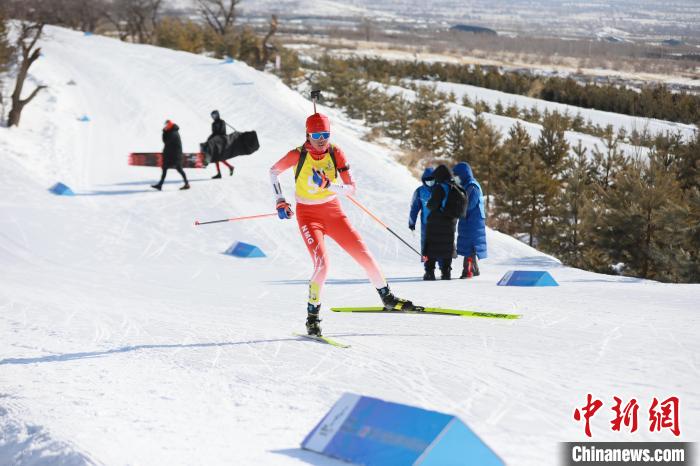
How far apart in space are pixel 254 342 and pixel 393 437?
279 centimetres

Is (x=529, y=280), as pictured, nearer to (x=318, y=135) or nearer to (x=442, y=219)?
(x=442, y=219)

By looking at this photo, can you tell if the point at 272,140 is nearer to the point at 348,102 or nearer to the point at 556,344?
the point at 556,344

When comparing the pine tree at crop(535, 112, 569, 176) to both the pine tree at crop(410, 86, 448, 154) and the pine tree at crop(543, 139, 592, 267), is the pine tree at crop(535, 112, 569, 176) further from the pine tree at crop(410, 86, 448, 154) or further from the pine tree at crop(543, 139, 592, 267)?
the pine tree at crop(543, 139, 592, 267)

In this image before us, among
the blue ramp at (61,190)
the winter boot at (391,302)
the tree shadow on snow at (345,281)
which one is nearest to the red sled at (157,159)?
the blue ramp at (61,190)

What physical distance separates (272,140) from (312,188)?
16.3 m

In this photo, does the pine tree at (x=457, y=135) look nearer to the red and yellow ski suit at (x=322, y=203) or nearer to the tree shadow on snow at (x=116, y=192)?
the tree shadow on snow at (x=116, y=192)

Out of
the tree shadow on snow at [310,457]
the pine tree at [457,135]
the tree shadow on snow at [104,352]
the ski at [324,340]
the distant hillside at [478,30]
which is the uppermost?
the distant hillside at [478,30]

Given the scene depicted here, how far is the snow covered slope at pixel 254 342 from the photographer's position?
403cm

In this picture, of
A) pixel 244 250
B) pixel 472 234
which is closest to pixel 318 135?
pixel 472 234

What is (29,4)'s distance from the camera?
2698 cm

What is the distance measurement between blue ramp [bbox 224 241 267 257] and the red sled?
5.95 metres

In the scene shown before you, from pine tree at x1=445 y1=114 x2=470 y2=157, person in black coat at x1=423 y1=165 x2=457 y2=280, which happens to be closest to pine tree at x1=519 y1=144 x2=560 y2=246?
pine tree at x1=445 y1=114 x2=470 y2=157

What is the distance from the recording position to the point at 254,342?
6.07 m

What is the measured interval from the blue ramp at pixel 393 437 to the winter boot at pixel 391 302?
2700 millimetres
